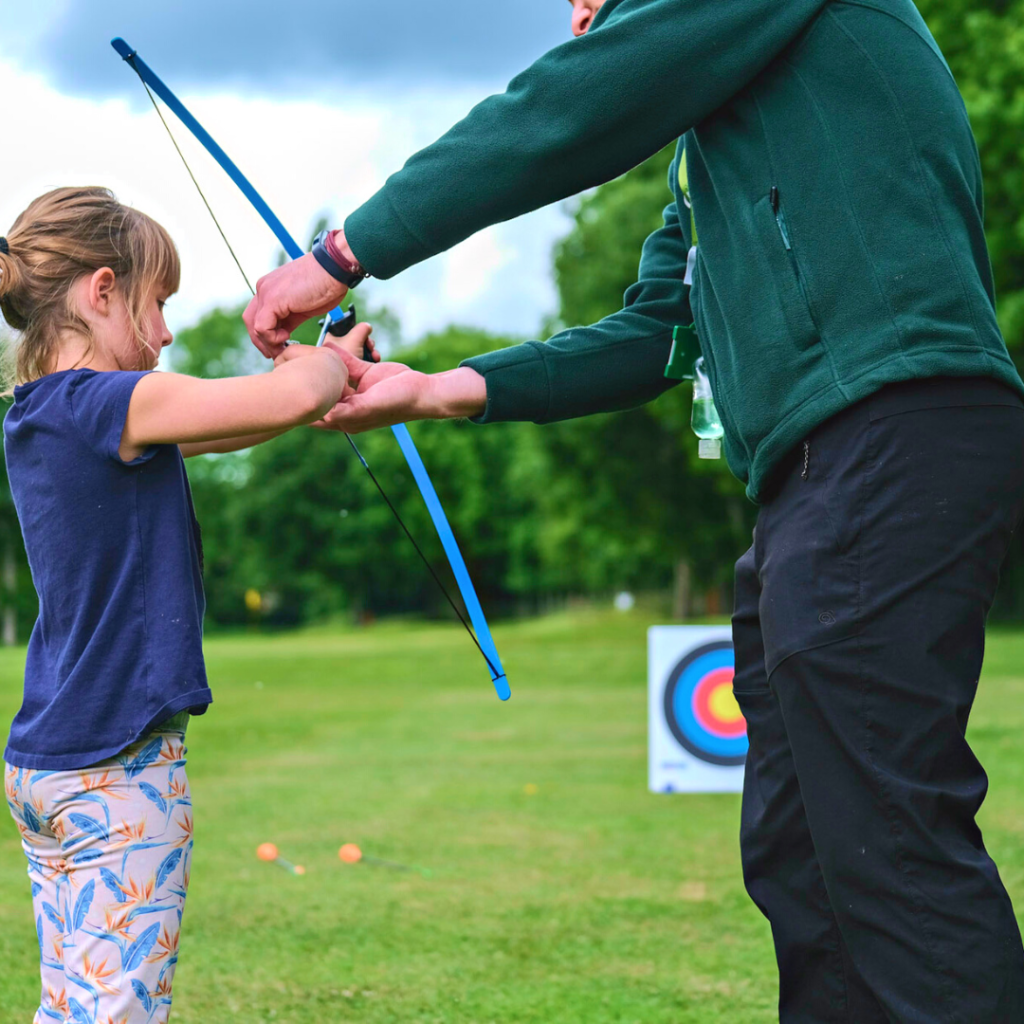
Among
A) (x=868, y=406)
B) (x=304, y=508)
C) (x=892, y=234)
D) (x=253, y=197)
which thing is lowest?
(x=304, y=508)

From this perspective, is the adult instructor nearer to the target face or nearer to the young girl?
the young girl

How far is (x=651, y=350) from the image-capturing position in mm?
2336

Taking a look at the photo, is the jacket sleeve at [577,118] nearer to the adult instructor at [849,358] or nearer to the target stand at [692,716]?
the adult instructor at [849,358]

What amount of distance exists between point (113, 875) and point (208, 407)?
64cm

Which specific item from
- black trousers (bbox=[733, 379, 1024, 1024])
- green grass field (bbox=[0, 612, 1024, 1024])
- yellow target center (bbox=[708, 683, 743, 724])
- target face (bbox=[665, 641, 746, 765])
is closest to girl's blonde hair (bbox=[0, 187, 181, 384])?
black trousers (bbox=[733, 379, 1024, 1024])

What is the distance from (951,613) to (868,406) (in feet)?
0.85

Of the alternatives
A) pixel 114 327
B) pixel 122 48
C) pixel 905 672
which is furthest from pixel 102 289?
pixel 905 672

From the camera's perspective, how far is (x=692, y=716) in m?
6.25

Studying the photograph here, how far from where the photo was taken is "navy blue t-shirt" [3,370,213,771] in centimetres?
180

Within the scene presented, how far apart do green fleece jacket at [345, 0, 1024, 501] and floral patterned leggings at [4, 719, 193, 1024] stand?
0.77 m

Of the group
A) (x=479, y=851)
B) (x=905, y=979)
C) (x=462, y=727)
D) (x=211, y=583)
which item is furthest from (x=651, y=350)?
(x=211, y=583)

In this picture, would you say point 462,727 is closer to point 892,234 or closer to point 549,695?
point 549,695

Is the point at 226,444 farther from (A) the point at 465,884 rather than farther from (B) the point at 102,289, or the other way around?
(A) the point at 465,884

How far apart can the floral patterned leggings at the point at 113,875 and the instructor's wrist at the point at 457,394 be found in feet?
2.33
